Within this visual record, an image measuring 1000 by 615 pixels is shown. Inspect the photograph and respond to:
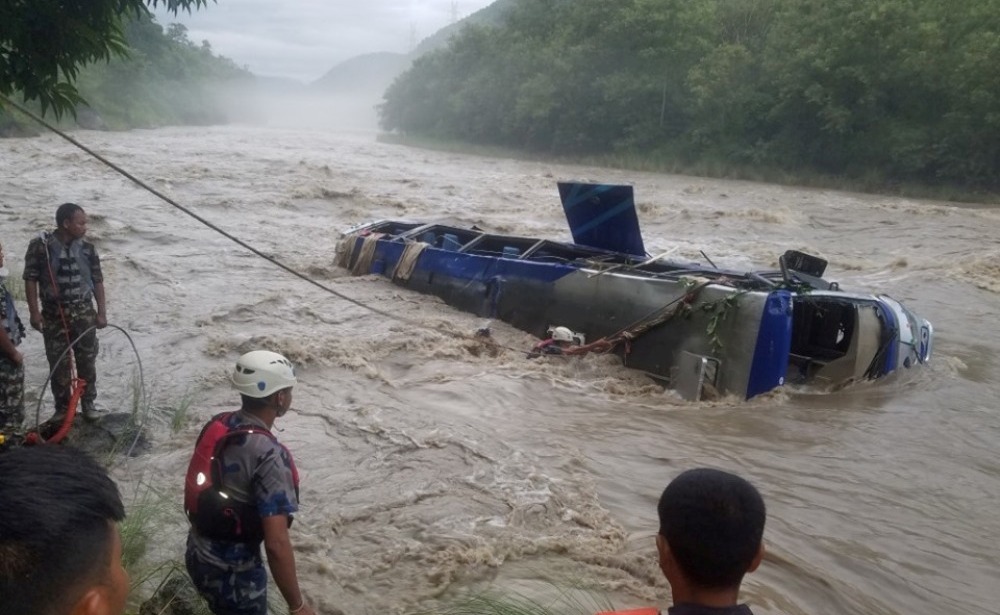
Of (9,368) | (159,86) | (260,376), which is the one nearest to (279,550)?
(260,376)

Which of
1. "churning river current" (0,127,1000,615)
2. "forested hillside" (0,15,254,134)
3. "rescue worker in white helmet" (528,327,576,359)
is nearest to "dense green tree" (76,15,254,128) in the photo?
"forested hillside" (0,15,254,134)

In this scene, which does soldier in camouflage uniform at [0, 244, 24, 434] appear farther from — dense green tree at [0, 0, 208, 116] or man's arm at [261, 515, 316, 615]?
man's arm at [261, 515, 316, 615]

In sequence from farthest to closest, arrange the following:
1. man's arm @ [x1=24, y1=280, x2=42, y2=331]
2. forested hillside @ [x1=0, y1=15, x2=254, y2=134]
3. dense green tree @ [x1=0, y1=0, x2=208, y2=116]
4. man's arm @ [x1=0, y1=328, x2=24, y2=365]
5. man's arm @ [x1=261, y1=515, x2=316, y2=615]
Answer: forested hillside @ [x1=0, y1=15, x2=254, y2=134]
man's arm @ [x1=24, y1=280, x2=42, y2=331]
man's arm @ [x1=0, y1=328, x2=24, y2=365]
dense green tree @ [x1=0, y1=0, x2=208, y2=116]
man's arm @ [x1=261, y1=515, x2=316, y2=615]

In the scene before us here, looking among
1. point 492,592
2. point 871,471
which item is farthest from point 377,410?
point 871,471

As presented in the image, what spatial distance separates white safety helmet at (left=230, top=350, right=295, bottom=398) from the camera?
3.22 metres

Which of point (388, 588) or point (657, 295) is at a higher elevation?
point (657, 295)

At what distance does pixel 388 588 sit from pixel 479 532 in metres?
0.85

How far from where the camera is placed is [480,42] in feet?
190

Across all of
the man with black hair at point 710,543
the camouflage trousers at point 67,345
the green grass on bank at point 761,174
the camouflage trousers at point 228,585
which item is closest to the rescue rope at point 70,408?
the camouflage trousers at point 67,345

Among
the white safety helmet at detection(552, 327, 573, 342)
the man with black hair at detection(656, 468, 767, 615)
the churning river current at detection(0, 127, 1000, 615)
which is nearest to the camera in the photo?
the man with black hair at detection(656, 468, 767, 615)

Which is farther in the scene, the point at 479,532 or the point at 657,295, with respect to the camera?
the point at 657,295

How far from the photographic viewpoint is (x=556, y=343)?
9641mm

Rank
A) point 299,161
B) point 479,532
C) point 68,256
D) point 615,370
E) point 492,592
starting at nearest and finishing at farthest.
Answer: point 492,592 < point 479,532 < point 68,256 < point 615,370 < point 299,161

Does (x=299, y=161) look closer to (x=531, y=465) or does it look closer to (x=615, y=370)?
(x=615, y=370)
